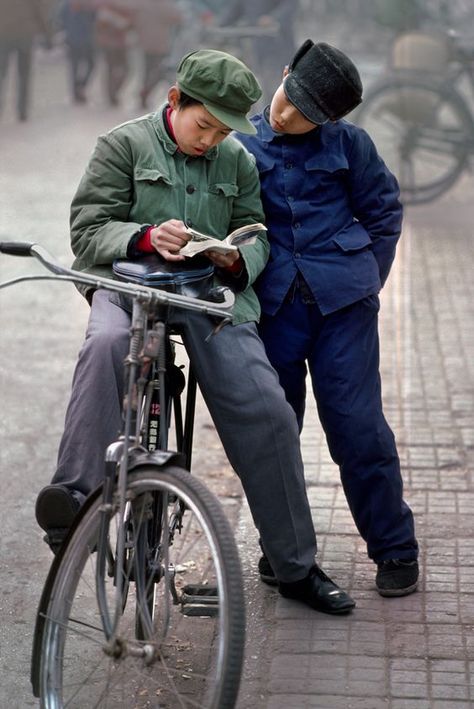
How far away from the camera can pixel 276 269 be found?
4.29 meters

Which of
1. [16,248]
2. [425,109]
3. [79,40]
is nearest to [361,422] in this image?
[16,248]

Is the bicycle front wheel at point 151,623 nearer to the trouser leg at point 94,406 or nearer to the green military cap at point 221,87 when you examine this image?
the trouser leg at point 94,406

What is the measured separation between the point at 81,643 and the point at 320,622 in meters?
0.75

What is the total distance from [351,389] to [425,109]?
7199 millimetres

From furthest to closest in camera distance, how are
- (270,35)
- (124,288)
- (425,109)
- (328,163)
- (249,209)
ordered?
(270,35)
(425,109)
(328,163)
(249,209)
(124,288)

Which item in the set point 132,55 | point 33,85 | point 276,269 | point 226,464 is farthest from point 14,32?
point 276,269

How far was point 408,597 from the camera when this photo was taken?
4504 mm

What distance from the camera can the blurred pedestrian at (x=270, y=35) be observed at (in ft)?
53.4

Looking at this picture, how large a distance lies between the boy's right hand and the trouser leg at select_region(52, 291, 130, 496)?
238 mm

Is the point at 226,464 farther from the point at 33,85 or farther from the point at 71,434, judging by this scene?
the point at 33,85

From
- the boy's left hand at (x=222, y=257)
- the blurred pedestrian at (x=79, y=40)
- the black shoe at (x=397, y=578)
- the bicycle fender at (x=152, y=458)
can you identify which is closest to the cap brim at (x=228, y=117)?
the boy's left hand at (x=222, y=257)

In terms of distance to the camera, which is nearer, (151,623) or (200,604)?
(151,623)

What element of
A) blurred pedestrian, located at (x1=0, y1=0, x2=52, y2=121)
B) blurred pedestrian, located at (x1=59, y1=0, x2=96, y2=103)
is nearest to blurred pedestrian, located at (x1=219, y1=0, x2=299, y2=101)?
blurred pedestrian, located at (x1=59, y1=0, x2=96, y2=103)

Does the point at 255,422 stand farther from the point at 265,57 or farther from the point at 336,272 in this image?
the point at 265,57
